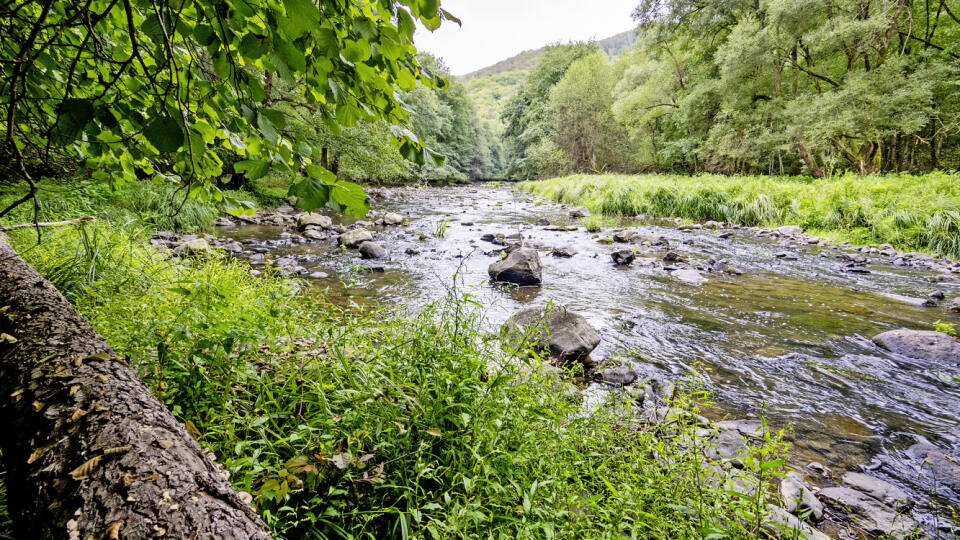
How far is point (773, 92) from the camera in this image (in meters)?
20.7

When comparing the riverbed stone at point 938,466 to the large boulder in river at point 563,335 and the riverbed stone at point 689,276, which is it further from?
the riverbed stone at point 689,276

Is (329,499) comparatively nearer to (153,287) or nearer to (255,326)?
(255,326)

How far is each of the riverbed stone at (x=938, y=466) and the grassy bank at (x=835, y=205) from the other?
28.9ft

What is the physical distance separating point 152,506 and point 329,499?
881 millimetres

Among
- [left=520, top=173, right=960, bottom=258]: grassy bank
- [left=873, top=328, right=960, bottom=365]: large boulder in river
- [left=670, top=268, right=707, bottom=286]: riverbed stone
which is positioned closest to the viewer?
[left=873, top=328, right=960, bottom=365]: large boulder in river

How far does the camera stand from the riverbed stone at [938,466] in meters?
2.72

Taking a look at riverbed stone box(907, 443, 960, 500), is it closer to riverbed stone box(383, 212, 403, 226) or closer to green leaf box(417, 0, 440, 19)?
green leaf box(417, 0, 440, 19)

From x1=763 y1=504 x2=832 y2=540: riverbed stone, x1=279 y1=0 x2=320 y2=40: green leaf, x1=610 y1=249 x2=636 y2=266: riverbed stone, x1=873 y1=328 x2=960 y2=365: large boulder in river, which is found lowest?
x1=873 y1=328 x2=960 y2=365: large boulder in river

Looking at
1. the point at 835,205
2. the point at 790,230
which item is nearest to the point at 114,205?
the point at 790,230

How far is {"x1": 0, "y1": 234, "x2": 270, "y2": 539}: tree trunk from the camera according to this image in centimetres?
90

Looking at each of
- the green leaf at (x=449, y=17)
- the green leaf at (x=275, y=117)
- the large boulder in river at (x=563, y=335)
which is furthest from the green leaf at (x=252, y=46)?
the large boulder in river at (x=563, y=335)

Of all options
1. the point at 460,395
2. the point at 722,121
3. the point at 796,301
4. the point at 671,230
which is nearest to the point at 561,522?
Answer: the point at 460,395

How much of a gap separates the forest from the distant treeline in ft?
22.6

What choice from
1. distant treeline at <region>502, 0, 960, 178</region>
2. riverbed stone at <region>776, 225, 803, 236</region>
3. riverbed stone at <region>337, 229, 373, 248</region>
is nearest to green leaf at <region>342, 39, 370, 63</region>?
riverbed stone at <region>337, 229, 373, 248</region>
